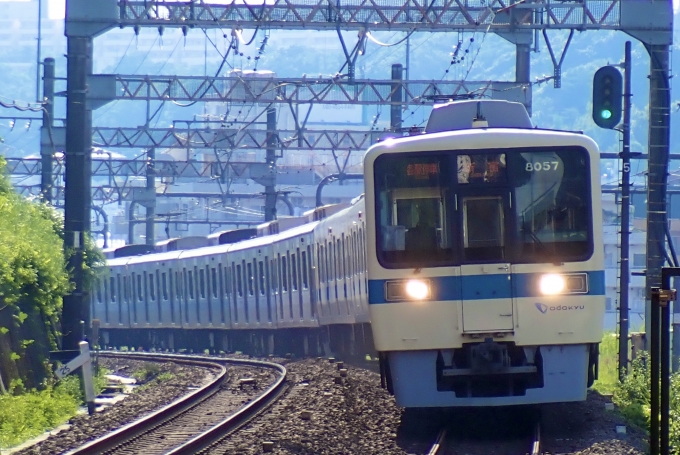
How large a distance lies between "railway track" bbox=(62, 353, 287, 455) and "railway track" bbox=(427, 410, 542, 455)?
2105 mm

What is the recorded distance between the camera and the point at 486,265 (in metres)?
10.4

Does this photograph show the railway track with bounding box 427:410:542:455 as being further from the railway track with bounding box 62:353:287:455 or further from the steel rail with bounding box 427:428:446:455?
the railway track with bounding box 62:353:287:455

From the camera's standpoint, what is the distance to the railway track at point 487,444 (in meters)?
9.55

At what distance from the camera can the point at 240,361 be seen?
23.5 m

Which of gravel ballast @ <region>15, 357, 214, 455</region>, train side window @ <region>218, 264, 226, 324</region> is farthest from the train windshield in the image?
train side window @ <region>218, 264, 226, 324</region>

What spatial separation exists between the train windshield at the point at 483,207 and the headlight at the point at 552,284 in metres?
0.15

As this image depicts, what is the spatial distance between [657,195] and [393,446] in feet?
22.2

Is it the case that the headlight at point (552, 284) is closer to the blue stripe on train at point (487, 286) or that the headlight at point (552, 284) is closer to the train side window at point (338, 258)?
the blue stripe on train at point (487, 286)

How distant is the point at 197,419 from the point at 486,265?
438 centimetres

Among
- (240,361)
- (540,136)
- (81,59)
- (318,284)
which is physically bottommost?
(240,361)

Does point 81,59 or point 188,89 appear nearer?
point 81,59

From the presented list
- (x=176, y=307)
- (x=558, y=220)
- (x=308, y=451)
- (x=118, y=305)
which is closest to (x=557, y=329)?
(x=558, y=220)

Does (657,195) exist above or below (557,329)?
above

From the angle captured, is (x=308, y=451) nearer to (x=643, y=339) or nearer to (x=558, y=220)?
(x=558, y=220)
